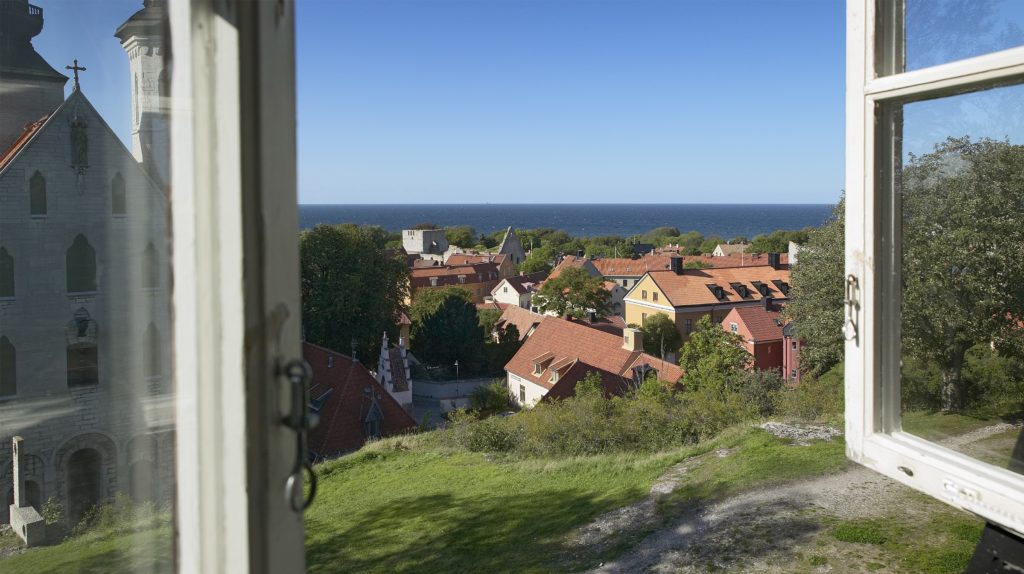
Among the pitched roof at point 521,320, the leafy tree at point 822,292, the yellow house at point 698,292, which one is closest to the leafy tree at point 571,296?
the yellow house at point 698,292

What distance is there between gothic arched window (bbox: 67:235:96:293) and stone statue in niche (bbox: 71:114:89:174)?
0.24 feet

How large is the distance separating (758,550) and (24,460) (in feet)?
10.3

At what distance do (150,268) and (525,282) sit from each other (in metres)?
30.0

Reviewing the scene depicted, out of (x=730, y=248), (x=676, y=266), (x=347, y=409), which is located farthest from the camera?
(x=730, y=248)

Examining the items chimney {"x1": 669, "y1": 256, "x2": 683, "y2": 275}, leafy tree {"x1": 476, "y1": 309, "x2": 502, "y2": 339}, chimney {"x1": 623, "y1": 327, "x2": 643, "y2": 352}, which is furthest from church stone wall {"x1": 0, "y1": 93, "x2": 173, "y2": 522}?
chimney {"x1": 669, "y1": 256, "x2": 683, "y2": 275}

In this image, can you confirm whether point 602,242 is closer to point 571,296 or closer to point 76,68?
point 571,296

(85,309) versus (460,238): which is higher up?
(460,238)

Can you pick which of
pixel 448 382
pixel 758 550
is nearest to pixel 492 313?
pixel 448 382

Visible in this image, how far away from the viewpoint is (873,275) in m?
1.11

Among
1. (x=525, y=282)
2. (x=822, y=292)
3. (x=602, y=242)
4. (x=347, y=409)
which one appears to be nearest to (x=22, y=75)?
(x=822, y=292)

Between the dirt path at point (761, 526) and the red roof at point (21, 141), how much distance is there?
2999mm

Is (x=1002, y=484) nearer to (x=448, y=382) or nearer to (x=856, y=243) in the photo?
(x=856, y=243)

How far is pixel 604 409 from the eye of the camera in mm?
8586

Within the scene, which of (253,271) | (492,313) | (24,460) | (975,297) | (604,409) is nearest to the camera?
(253,271)
